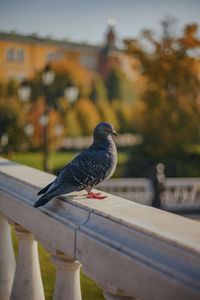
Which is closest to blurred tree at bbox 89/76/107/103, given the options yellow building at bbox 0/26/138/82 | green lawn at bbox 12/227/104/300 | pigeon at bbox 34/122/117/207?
yellow building at bbox 0/26/138/82

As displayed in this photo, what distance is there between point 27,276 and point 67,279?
0.41 m

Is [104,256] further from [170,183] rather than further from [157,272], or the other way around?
[170,183]

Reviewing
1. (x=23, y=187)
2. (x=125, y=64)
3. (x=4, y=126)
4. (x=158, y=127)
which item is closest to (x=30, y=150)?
(x=4, y=126)

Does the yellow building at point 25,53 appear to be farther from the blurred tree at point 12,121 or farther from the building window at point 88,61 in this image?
the blurred tree at point 12,121

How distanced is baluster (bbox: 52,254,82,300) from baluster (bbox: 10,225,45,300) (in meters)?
0.34

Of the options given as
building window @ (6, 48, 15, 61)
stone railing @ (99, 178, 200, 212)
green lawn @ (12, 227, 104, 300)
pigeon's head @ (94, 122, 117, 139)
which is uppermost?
building window @ (6, 48, 15, 61)

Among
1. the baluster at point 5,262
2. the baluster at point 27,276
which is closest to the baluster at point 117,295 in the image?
the baluster at point 27,276

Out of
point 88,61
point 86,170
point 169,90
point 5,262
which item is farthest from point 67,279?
point 88,61

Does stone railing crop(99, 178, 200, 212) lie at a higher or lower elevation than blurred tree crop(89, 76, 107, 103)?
lower

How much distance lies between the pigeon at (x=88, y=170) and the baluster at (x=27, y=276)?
0.34m

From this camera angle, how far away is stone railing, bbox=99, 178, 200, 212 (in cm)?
1293

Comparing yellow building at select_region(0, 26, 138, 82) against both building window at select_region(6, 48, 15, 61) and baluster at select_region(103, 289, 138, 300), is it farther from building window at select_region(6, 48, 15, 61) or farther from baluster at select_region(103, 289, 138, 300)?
baluster at select_region(103, 289, 138, 300)

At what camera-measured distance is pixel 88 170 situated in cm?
213

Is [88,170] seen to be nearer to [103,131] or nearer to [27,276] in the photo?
[103,131]
